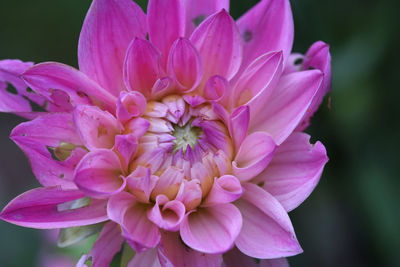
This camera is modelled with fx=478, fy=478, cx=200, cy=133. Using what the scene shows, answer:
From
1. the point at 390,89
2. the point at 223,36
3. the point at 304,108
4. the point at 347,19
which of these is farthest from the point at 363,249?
the point at 223,36

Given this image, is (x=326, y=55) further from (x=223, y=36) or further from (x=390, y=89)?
(x=390, y=89)

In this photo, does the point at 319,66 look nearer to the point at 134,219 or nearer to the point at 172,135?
the point at 172,135

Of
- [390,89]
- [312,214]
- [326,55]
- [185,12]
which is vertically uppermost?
[185,12]

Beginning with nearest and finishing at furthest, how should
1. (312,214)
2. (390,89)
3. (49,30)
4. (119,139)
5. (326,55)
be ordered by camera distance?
(119,139) → (326,55) → (390,89) → (312,214) → (49,30)

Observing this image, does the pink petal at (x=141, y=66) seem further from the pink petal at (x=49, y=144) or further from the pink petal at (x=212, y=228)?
the pink petal at (x=212, y=228)

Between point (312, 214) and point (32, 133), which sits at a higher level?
point (32, 133)

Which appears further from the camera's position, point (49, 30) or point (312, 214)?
point (49, 30)

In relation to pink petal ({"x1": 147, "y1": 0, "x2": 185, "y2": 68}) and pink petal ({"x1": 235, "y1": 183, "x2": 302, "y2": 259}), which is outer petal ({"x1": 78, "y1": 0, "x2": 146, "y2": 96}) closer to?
pink petal ({"x1": 147, "y1": 0, "x2": 185, "y2": 68})
